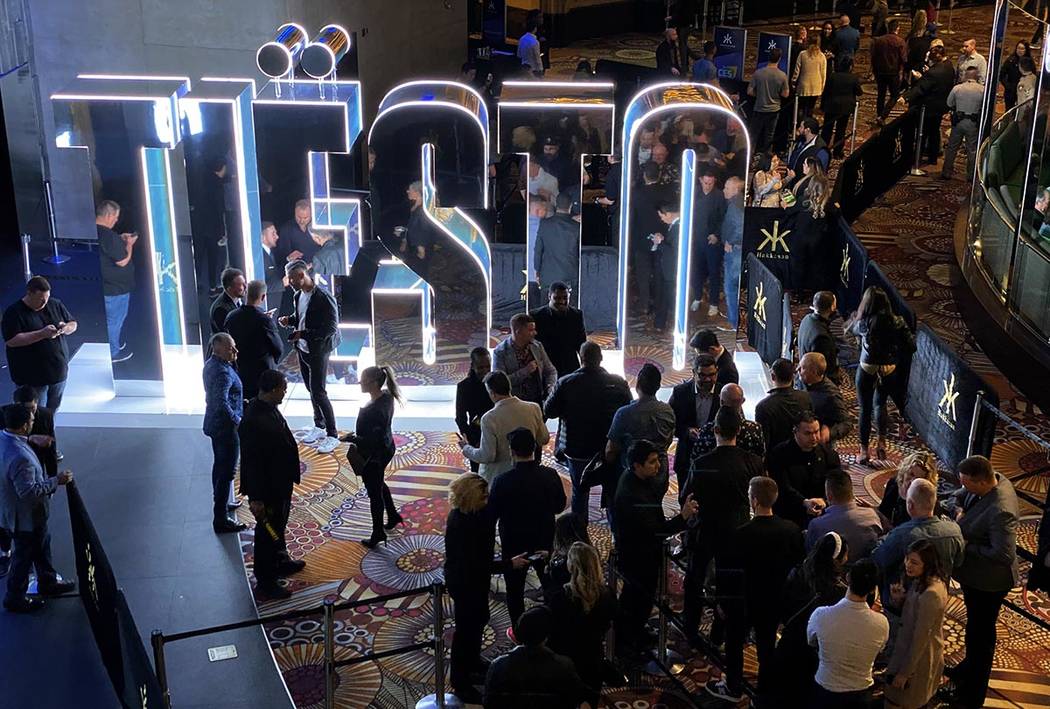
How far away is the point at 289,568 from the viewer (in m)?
9.08

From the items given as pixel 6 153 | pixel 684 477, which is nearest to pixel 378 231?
pixel 684 477

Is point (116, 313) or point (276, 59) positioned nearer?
point (276, 59)

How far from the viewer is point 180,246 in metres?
11.5

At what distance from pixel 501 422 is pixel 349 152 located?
150 inches

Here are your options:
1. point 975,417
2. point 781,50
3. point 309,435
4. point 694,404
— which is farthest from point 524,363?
point 781,50

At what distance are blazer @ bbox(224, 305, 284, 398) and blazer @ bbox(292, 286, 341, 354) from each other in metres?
0.42

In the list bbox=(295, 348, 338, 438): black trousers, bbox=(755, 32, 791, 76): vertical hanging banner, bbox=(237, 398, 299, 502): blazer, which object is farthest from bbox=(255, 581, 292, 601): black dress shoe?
bbox=(755, 32, 791, 76): vertical hanging banner

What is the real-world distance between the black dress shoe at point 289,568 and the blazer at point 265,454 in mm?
657

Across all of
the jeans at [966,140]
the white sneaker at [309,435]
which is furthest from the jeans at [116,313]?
the jeans at [966,140]

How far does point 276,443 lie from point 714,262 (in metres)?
4.56

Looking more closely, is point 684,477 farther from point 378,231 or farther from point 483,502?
point 378,231

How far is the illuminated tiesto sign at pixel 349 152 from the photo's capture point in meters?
10.9

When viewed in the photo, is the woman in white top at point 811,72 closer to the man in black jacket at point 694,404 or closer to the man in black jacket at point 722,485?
the man in black jacket at point 694,404

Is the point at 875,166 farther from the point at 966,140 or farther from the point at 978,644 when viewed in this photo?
the point at 978,644
